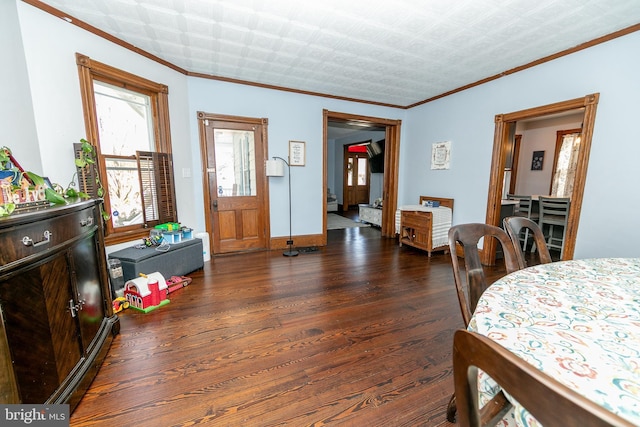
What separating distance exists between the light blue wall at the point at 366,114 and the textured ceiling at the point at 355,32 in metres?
0.23

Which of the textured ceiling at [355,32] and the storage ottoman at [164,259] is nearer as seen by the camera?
the textured ceiling at [355,32]

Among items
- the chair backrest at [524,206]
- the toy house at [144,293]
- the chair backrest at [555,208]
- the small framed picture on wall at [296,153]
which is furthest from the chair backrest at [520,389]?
the chair backrest at [524,206]

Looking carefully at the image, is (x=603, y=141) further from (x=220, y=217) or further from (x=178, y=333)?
(x=220, y=217)

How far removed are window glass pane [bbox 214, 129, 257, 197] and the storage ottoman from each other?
102cm

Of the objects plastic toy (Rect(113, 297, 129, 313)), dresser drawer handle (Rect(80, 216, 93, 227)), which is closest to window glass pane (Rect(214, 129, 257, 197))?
plastic toy (Rect(113, 297, 129, 313))

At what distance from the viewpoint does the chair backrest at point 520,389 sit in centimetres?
29

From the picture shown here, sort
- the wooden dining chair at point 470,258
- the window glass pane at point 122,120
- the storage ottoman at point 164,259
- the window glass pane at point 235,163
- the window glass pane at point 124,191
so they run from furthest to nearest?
the window glass pane at point 235,163
the window glass pane at point 124,191
the window glass pane at point 122,120
the storage ottoman at point 164,259
the wooden dining chair at point 470,258

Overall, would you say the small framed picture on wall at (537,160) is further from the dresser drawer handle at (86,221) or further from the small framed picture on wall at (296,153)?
the dresser drawer handle at (86,221)

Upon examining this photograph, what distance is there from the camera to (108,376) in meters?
1.59

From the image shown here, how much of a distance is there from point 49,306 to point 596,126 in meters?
4.54

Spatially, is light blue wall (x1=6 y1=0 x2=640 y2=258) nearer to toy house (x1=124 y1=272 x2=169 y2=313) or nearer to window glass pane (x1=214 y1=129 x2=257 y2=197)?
window glass pane (x1=214 y1=129 x2=257 y2=197)

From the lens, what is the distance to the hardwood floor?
136cm

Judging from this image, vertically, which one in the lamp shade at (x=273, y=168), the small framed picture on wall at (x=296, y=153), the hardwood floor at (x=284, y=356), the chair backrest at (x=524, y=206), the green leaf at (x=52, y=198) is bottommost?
the hardwood floor at (x=284, y=356)

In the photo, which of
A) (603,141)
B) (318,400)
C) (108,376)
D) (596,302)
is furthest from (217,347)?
(603,141)
